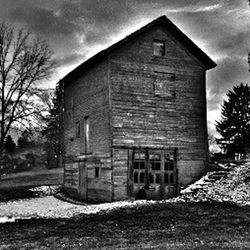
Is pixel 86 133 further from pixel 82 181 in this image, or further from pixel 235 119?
pixel 235 119

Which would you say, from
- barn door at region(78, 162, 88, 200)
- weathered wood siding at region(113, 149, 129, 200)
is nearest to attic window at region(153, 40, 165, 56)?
weathered wood siding at region(113, 149, 129, 200)

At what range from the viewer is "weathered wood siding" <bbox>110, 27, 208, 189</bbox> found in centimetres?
2267

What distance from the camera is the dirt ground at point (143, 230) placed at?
10.7 meters

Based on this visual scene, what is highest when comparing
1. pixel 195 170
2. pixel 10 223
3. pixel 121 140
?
pixel 121 140

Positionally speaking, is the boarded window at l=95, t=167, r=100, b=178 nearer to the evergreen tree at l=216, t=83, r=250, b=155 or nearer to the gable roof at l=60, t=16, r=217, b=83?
the gable roof at l=60, t=16, r=217, b=83

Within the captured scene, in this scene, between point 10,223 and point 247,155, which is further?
point 247,155

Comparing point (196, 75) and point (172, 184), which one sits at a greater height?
point (196, 75)

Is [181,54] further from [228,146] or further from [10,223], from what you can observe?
[228,146]

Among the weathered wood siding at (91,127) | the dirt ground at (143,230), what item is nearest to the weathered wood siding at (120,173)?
the weathered wood siding at (91,127)

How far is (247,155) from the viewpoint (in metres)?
39.5

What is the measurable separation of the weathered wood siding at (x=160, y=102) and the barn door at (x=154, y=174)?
0.52m

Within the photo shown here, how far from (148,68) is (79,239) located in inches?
564

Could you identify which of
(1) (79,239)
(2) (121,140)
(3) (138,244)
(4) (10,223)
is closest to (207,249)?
(3) (138,244)

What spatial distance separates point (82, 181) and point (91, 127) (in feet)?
13.1
